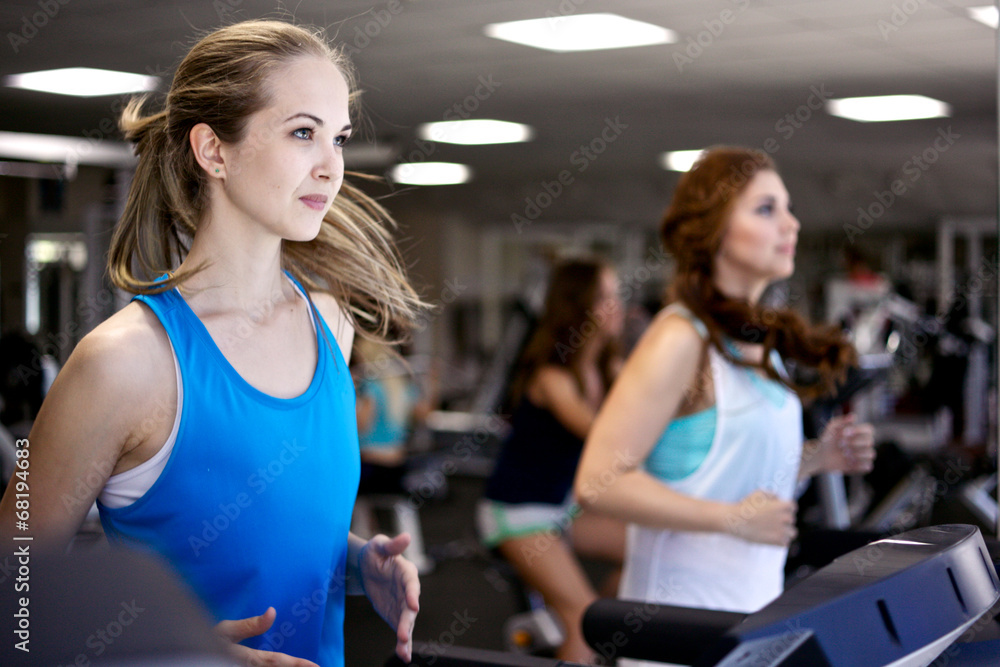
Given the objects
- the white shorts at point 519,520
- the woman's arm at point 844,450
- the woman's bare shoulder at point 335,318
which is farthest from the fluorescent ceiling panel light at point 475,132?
the woman's bare shoulder at point 335,318

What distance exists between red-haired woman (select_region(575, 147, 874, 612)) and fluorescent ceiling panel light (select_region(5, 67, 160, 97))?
4.38 metres

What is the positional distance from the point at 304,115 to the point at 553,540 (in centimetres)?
201

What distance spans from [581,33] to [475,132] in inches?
122

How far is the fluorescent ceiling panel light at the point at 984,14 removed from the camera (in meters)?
4.36

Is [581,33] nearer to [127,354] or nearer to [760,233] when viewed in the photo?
[760,233]

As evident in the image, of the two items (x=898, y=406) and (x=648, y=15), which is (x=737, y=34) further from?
(x=898, y=406)

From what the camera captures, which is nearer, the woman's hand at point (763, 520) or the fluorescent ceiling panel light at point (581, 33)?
the woman's hand at point (763, 520)

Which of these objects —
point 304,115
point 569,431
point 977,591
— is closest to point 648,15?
point 569,431

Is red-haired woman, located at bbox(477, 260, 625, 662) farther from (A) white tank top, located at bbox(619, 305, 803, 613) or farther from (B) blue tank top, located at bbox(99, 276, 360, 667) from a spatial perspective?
(B) blue tank top, located at bbox(99, 276, 360, 667)

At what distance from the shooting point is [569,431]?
303 centimetres

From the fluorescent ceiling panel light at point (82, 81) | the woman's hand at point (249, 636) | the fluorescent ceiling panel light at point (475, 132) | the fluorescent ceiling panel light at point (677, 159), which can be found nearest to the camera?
the woman's hand at point (249, 636)

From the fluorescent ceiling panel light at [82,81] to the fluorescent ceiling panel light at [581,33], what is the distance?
6.82 feet

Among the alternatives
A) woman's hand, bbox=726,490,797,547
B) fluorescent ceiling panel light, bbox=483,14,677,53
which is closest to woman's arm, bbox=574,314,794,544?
woman's hand, bbox=726,490,797,547

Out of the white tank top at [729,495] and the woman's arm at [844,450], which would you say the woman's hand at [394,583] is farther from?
the woman's arm at [844,450]
